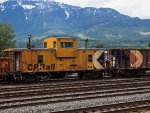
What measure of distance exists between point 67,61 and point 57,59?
1.01 meters

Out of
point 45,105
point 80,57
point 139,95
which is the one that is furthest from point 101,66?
point 45,105

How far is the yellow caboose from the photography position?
34.3 metres

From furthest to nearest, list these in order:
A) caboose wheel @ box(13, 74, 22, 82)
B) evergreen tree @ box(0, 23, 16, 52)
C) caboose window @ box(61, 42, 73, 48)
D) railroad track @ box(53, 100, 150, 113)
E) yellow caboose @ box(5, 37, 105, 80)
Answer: evergreen tree @ box(0, 23, 16, 52) → caboose window @ box(61, 42, 73, 48) → yellow caboose @ box(5, 37, 105, 80) → caboose wheel @ box(13, 74, 22, 82) → railroad track @ box(53, 100, 150, 113)

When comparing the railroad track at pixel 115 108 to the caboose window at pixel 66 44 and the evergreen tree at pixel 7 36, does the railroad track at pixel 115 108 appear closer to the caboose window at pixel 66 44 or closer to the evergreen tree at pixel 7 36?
the caboose window at pixel 66 44

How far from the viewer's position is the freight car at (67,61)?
3438 centimetres

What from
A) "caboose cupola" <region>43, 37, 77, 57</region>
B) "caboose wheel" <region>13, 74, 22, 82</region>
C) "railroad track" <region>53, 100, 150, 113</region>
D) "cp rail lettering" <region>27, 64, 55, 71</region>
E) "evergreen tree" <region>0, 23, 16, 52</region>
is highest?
"evergreen tree" <region>0, 23, 16, 52</region>

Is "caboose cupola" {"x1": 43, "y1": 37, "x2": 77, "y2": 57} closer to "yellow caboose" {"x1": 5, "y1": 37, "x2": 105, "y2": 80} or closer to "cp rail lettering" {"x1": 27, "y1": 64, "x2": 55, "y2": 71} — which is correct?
"yellow caboose" {"x1": 5, "y1": 37, "x2": 105, "y2": 80}

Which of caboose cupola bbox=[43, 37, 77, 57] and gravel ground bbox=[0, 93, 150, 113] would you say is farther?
caboose cupola bbox=[43, 37, 77, 57]

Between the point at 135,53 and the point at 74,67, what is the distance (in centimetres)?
833

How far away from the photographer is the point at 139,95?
22.4 meters

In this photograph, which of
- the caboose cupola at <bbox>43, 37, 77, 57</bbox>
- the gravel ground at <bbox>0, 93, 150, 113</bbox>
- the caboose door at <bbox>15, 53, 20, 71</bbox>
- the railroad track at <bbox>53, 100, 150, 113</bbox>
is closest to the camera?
the railroad track at <bbox>53, 100, 150, 113</bbox>

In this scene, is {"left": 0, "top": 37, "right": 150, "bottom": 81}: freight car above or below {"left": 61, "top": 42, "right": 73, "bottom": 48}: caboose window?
below

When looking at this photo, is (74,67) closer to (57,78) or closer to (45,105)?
(57,78)

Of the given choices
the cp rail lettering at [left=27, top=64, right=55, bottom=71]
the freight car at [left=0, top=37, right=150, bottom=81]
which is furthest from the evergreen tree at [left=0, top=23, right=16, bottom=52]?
the cp rail lettering at [left=27, top=64, right=55, bottom=71]
